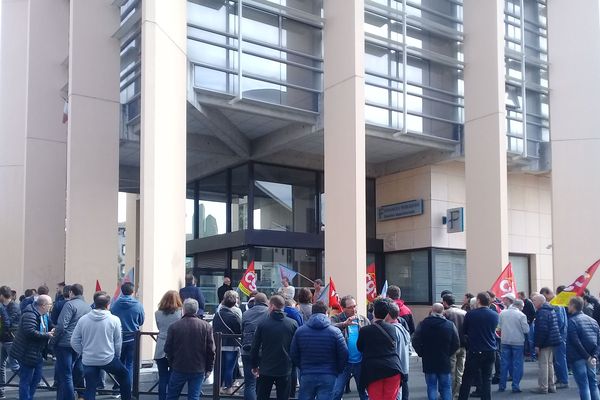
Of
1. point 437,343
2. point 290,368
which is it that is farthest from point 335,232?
point 290,368

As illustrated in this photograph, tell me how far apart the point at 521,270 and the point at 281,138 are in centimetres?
1091

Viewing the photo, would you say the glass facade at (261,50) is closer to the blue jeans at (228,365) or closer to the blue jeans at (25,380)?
the blue jeans at (228,365)

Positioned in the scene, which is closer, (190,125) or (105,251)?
(105,251)

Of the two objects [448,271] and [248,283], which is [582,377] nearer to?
[248,283]

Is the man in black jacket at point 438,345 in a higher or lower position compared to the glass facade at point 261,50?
lower

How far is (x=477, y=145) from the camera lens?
68.8 ft

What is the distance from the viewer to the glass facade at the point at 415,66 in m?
20.7

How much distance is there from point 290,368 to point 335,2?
12.8m

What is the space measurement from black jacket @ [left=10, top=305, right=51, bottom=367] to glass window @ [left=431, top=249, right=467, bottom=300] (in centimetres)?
1551

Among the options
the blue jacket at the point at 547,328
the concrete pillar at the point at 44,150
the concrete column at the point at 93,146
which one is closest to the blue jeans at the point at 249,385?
the blue jacket at the point at 547,328

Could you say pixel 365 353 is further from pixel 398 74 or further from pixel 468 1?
pixel 468 1

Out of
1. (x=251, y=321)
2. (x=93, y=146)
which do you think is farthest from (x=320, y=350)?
(x=93, y=146)

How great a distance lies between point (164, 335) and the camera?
399 inches

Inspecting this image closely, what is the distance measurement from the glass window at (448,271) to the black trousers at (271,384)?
15.2m
